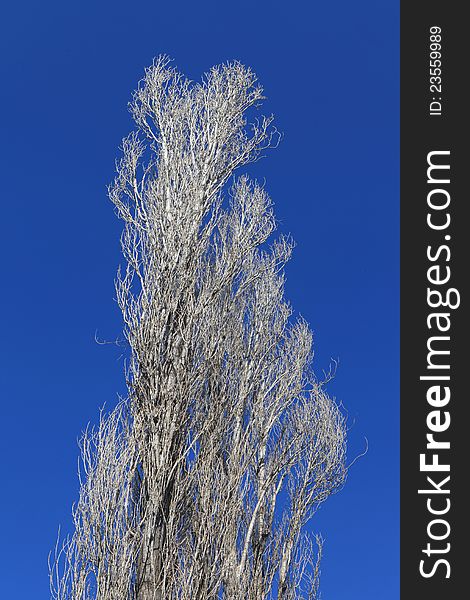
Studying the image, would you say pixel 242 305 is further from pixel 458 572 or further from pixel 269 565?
pixel 458 572

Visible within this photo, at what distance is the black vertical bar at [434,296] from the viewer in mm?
4859

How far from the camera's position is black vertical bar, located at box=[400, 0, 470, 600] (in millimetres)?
4859

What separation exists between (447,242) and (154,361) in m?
2.35

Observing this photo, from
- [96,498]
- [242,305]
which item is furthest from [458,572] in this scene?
[242,305]

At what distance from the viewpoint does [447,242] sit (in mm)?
5402

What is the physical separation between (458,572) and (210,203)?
367 cm

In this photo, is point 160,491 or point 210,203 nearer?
point 160,491

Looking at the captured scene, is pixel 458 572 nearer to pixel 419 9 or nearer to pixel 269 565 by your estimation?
pixel 269 565

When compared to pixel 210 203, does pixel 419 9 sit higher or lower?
higher

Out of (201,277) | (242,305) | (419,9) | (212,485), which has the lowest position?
(212,485)

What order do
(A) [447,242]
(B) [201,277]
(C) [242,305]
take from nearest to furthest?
(A) [447,242] < (B) [201,277] < (C) [242,305]

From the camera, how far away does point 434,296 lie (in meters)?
5.28

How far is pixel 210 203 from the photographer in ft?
22.8

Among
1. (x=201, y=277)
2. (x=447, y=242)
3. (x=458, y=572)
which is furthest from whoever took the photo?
(x=201, y=277)
